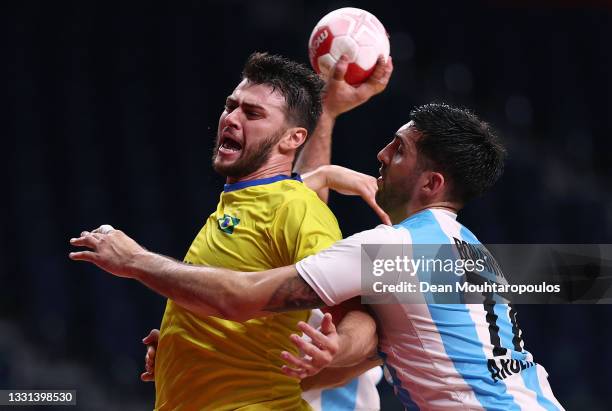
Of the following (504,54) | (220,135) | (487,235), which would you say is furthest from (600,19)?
(220,135)

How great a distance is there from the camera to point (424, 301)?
10.5 ft

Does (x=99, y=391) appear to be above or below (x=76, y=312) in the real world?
below

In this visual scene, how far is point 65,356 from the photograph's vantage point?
24.2ft

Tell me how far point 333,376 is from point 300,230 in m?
0.84

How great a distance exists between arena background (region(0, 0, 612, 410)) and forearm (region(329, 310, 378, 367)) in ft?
12.6

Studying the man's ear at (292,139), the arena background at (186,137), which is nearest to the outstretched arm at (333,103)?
the man's ear at (292,139)

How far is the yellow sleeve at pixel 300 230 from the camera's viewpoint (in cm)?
322

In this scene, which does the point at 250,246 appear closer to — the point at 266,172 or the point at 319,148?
the point at 266,172

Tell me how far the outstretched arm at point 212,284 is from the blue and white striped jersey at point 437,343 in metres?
0.08

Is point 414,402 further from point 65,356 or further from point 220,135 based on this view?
point 65,356

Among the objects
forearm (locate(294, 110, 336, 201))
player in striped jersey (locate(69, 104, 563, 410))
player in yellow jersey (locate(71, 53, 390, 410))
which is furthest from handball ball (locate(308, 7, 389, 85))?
player in striped jersey (locate(69, 104, 563, 410))

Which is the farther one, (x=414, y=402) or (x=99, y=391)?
(x=99, y=391)

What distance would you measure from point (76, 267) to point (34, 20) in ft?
8.58

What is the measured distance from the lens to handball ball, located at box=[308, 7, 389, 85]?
4.56 metres
